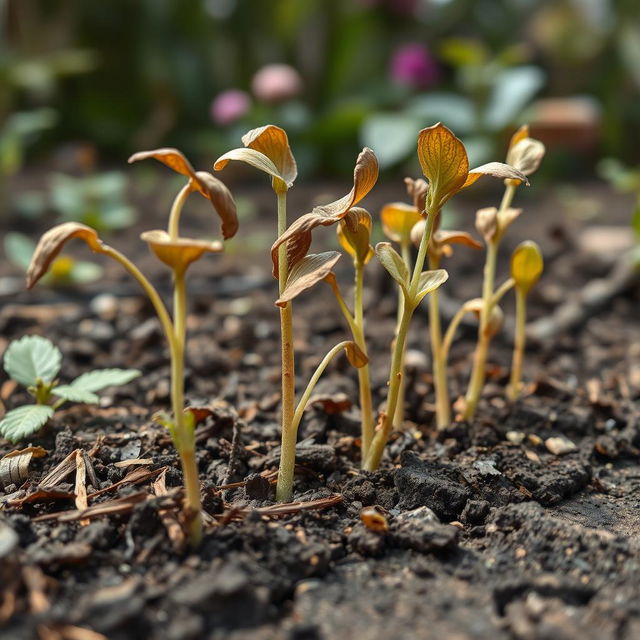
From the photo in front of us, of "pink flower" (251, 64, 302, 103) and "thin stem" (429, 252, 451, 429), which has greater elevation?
"pink flower" (251, 64, 302, 103)

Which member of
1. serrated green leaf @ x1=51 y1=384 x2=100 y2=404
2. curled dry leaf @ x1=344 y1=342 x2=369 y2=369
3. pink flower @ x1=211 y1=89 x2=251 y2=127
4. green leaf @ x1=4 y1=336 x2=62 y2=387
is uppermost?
pink flower @ x1=211 y1=89 x2=251 y2=127

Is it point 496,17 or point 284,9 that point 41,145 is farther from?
point 496,17

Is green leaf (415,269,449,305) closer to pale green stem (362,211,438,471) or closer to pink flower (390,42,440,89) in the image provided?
pale green stem (362,211,438,471)

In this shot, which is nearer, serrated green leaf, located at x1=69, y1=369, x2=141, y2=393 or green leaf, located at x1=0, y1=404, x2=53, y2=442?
green leaf, located at x1=0, y1=404, x2=53, y2=442

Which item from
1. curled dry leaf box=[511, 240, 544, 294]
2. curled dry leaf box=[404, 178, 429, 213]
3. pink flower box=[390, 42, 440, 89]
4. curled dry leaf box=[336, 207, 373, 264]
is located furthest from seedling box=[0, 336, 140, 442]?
pink flower box=[390, 42, 440, 89]

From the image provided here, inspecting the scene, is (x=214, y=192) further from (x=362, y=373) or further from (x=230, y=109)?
(x=230, y=109)

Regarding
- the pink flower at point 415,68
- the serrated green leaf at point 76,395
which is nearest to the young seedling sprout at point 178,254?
the serrated green leaf at point 76,395

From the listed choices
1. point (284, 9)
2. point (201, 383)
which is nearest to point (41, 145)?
point (284, 9)

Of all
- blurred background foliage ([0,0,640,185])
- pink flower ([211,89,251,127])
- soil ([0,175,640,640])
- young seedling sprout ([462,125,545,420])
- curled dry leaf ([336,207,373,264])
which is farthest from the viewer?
blurred background foliage ([0,0,640,185])
